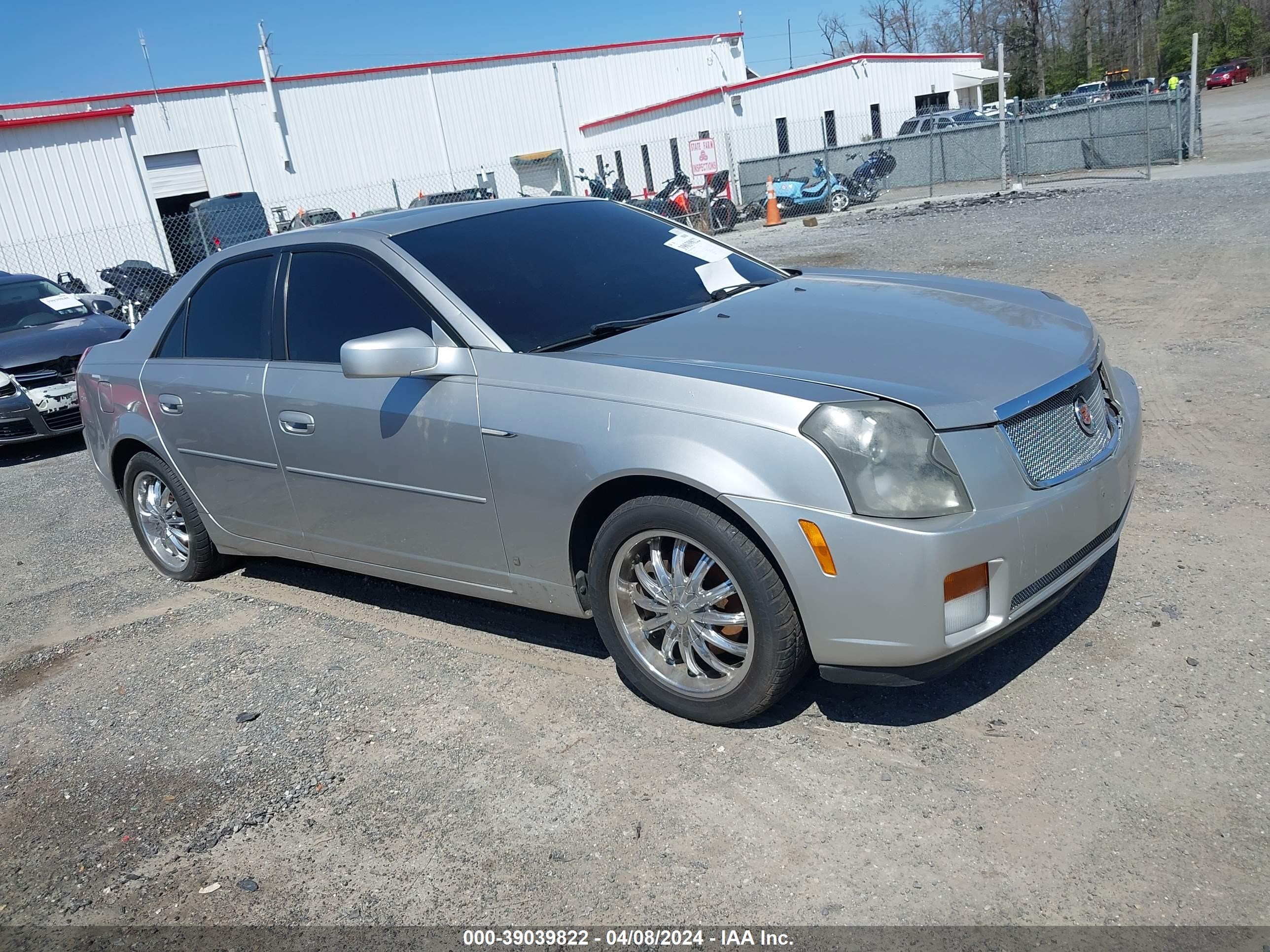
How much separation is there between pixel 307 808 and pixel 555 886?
992mm

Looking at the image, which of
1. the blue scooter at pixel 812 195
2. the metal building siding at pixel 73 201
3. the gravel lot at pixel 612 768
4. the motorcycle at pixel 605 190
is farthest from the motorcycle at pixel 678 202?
the gravel lot at pixel 612 768

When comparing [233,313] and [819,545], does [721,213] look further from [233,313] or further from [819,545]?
[819,545]

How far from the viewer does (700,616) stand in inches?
126

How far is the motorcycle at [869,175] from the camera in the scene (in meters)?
25.5

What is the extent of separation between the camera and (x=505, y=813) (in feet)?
10.00

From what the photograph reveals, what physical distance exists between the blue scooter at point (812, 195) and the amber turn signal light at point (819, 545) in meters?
22.2

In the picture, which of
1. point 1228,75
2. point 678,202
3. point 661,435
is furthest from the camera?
point 1228,75

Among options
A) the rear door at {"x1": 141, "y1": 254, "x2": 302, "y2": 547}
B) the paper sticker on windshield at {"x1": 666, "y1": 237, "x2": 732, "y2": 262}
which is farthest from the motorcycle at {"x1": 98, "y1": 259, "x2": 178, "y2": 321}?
the paper sticker on windshield at {"x1": 666, "y1": 237, "x2": 732, "y2": 262}

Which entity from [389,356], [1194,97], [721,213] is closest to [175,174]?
[721,213]

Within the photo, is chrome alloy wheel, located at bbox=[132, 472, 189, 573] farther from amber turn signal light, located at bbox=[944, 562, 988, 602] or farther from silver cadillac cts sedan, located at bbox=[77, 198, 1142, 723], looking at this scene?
amber turn signal light, located at bbox=[944, 562, 988, 602]

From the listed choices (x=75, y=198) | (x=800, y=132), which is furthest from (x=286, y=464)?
(x=800, y=132)

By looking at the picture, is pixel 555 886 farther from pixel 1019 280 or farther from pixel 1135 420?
pixel 1019 280

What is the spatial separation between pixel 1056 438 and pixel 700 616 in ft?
3.97

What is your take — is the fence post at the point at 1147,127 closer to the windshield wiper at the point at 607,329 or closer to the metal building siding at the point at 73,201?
the windshield wiper at the point at 607,329
